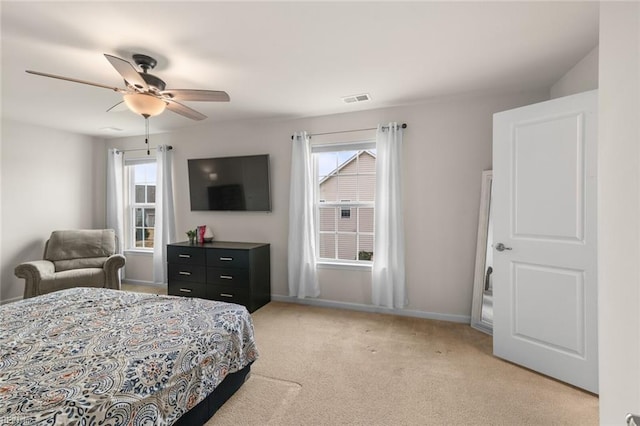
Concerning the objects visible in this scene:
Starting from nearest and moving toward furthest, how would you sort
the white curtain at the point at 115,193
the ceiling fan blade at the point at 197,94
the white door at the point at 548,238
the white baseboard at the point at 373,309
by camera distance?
the white door at the point at 548,238 < the ceiling fan blade at the point at 197,94 < the white baseboard at the point at 373,309 < the white curtain at the point at 115,193

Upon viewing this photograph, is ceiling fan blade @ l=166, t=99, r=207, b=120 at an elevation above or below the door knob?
above

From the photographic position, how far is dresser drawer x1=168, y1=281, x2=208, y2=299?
375 cm

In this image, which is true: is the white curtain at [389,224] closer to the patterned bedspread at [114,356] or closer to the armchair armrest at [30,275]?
the patterned bedspread at [114,356]

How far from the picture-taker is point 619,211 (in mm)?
746

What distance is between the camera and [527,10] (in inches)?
67.2

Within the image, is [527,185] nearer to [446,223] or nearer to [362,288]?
[446,223]

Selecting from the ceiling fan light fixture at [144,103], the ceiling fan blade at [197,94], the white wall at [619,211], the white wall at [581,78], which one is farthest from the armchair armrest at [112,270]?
the white wall at [581,78]

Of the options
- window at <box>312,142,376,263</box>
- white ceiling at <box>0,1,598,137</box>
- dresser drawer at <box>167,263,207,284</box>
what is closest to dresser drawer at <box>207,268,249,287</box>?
dresser drawer at <box>167,263,207,284</box>

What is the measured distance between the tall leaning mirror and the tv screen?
252 centimetres

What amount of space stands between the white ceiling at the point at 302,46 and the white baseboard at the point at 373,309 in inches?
93.4

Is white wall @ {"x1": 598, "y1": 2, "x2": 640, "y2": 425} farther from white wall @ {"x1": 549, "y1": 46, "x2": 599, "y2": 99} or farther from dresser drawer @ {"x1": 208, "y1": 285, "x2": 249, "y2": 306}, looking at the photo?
dresser drawer @ {"x1": 208, "y1": 285, "x2": 249, "y2": 306}

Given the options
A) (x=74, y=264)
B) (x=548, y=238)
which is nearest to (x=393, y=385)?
(x=548, y=238)

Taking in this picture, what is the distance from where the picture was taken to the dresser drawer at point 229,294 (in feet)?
11.5

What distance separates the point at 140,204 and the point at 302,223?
9.85ft
